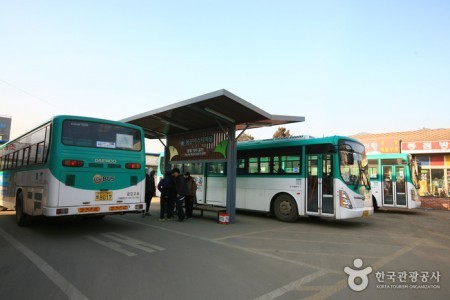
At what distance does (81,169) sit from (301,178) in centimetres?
717

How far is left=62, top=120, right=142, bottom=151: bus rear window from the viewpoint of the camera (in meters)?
7.76

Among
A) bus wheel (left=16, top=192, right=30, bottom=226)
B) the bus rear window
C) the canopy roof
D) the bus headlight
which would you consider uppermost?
the canopy roof

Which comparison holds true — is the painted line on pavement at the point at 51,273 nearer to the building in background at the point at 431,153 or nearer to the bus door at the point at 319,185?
the bus door at the point at 319,185

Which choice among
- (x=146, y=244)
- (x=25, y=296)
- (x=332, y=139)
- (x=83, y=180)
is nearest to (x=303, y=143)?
(x=332, y=139)

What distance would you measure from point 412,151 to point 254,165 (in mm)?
18019

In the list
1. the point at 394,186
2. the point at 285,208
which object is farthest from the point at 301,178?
the point at 394,186

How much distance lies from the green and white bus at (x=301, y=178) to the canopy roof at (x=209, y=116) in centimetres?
124

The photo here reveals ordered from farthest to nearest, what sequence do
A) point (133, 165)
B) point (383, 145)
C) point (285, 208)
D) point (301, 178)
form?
point (383, 145)
point (285, 208)
point (301, 178)
point (133, 165)

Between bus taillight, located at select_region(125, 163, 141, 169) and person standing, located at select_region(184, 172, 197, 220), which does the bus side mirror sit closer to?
person standing, located at select_region(184, 172, 197, 220)

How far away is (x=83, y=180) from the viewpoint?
771 centimetres

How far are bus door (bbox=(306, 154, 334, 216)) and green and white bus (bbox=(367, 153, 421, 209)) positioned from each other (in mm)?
6788

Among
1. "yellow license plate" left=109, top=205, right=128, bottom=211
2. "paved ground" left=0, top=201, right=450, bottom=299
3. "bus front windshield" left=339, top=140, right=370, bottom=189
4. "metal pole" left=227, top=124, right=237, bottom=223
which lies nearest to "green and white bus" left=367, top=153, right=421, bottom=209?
"bus front windshield" left=339, top=140, right=370, bottom=189

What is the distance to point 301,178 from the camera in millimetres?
11055

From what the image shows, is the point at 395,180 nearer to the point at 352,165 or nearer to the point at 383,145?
the point at 352,165
